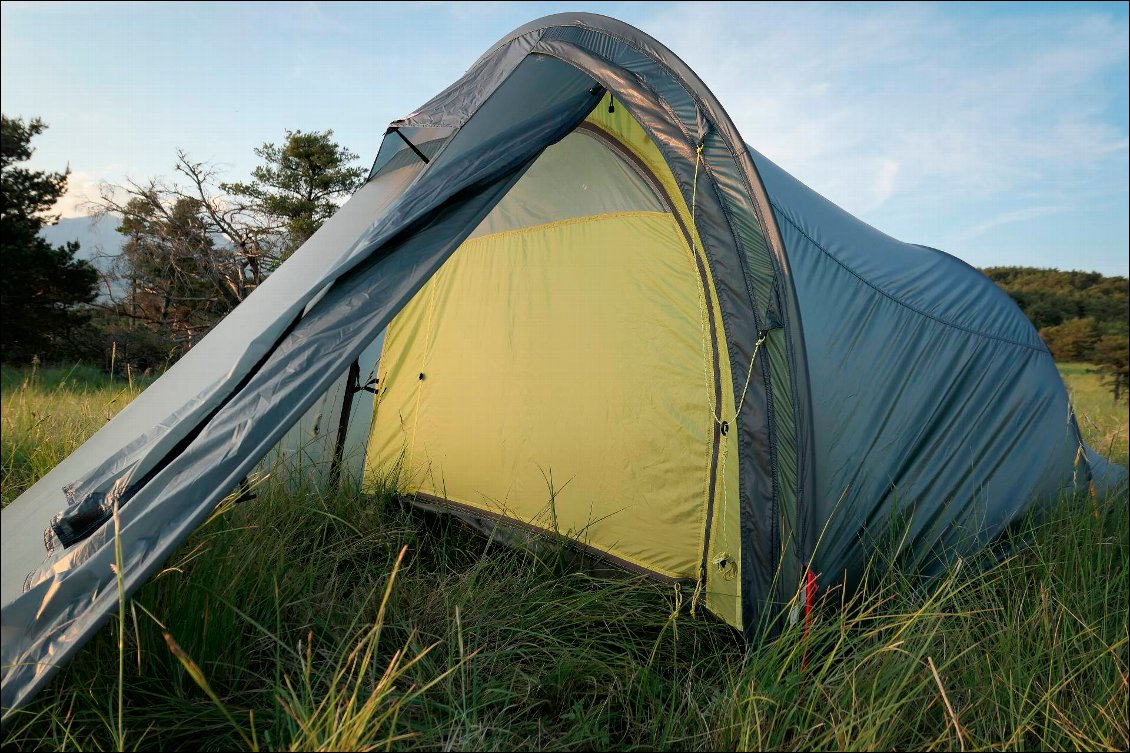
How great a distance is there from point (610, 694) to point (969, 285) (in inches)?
87.5

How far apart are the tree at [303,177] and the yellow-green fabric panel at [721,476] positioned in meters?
13.3

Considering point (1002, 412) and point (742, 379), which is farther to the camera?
point (1002, 412)

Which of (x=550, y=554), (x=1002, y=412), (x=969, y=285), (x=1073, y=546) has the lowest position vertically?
(x=550, y=554)

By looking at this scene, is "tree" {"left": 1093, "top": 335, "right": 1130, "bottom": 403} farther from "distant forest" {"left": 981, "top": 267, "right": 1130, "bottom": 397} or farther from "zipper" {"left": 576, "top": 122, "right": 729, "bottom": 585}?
"zipper" {"left": 576, "top": 122, "right": 729, "bottom": 585}

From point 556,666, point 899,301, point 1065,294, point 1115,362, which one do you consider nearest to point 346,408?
point 556,666

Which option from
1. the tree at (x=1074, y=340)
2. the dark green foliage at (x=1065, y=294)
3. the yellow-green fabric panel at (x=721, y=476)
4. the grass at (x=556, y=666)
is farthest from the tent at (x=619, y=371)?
the dark green foliage at (x=1065, y=294)

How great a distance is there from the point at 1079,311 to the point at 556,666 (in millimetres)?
27954

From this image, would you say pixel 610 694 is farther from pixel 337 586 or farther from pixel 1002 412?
pixel 1002 412

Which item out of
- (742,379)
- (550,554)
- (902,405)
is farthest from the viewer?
(550,554)

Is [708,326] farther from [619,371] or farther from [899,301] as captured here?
[899,301]

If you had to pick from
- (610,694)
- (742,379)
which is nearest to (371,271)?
(742,379)

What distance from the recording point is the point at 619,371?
281 centimetres

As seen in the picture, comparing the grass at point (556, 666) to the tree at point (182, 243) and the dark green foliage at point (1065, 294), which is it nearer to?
the tree at point (182, 243)

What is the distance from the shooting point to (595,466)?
9.35 feet
